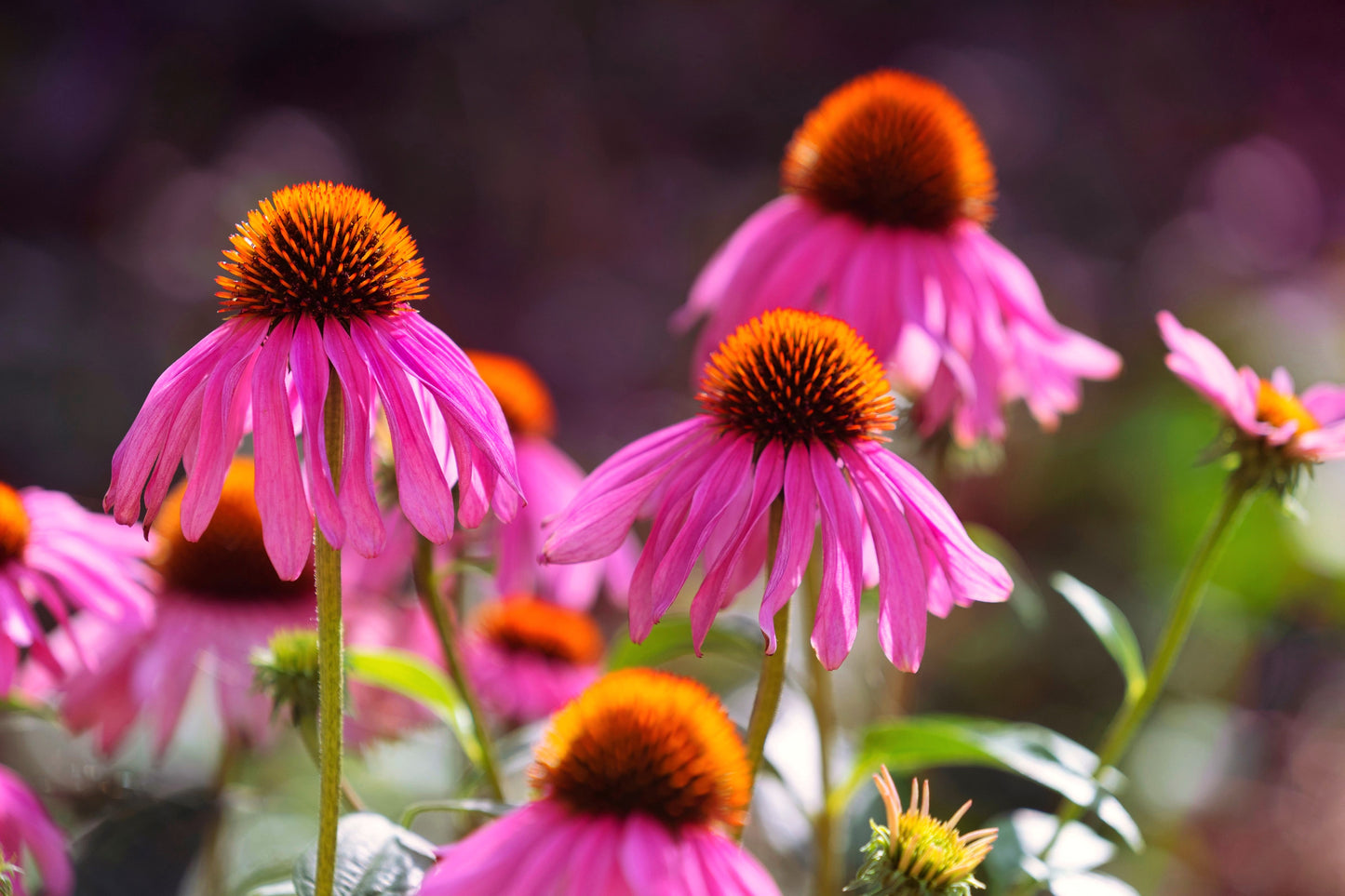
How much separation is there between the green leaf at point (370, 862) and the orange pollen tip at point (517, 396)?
18.5 inches

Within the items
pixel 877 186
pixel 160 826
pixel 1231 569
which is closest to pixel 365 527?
pixel 160 826

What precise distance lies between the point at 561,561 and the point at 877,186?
40 centimetres

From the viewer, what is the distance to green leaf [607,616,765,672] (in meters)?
0.70

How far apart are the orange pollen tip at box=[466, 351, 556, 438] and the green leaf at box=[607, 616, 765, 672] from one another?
9.2 inches

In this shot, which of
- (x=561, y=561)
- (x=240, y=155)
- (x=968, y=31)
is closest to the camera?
(x=561, y=561)

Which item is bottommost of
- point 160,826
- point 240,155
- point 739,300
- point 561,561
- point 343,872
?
point 160,826

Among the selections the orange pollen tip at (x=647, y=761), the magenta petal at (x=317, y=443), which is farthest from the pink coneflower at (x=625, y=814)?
the magenta petal at (x=317, y=443)

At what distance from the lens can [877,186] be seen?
Result: 0.74 m

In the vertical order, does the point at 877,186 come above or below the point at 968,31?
below

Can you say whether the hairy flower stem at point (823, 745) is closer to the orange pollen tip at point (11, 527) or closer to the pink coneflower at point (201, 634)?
the pink coneflower at point (201, 634)

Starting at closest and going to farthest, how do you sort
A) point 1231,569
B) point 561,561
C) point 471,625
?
point 561,561 < point 471,625 < point 1231,569

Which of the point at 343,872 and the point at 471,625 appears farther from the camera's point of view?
the point at 471,625

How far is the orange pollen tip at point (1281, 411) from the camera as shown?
0.61 metres

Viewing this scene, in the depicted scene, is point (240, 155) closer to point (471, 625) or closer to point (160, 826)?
point (471, 625)
